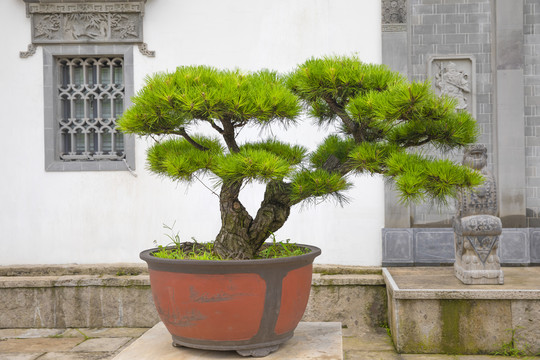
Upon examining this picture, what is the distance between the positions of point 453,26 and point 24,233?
449cm

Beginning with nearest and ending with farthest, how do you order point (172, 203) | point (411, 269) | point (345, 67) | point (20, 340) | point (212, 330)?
point (212, 330) < point (345, 67) < point (20, 340) < point (411, 269) < point (172, 203)

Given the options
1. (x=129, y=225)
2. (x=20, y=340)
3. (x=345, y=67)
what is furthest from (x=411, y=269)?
(x=20, y=340)

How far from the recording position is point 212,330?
2.25 metres

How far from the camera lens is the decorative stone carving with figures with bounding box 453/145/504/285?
423 centimetres

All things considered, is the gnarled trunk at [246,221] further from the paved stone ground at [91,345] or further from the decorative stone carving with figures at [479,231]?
the decorative stone carving with figures at [479,231]

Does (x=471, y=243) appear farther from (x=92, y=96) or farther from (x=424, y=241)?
(x=92, y=96)

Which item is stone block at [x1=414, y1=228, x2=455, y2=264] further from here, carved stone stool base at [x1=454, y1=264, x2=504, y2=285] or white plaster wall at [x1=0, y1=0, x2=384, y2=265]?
carved stone stool base at [x1=454, y1=264, x2=504, y2=285]

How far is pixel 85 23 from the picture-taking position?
17.4 feet


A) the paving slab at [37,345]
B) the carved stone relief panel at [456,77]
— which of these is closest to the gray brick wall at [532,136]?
the carved stone relief panel at [456,77]

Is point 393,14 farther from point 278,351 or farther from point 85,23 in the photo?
point 278,351

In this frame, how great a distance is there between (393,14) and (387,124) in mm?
2991

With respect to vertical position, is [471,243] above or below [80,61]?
below

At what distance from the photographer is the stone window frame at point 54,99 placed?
5.27 m

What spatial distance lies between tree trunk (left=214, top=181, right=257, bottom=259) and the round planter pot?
0.81ft
